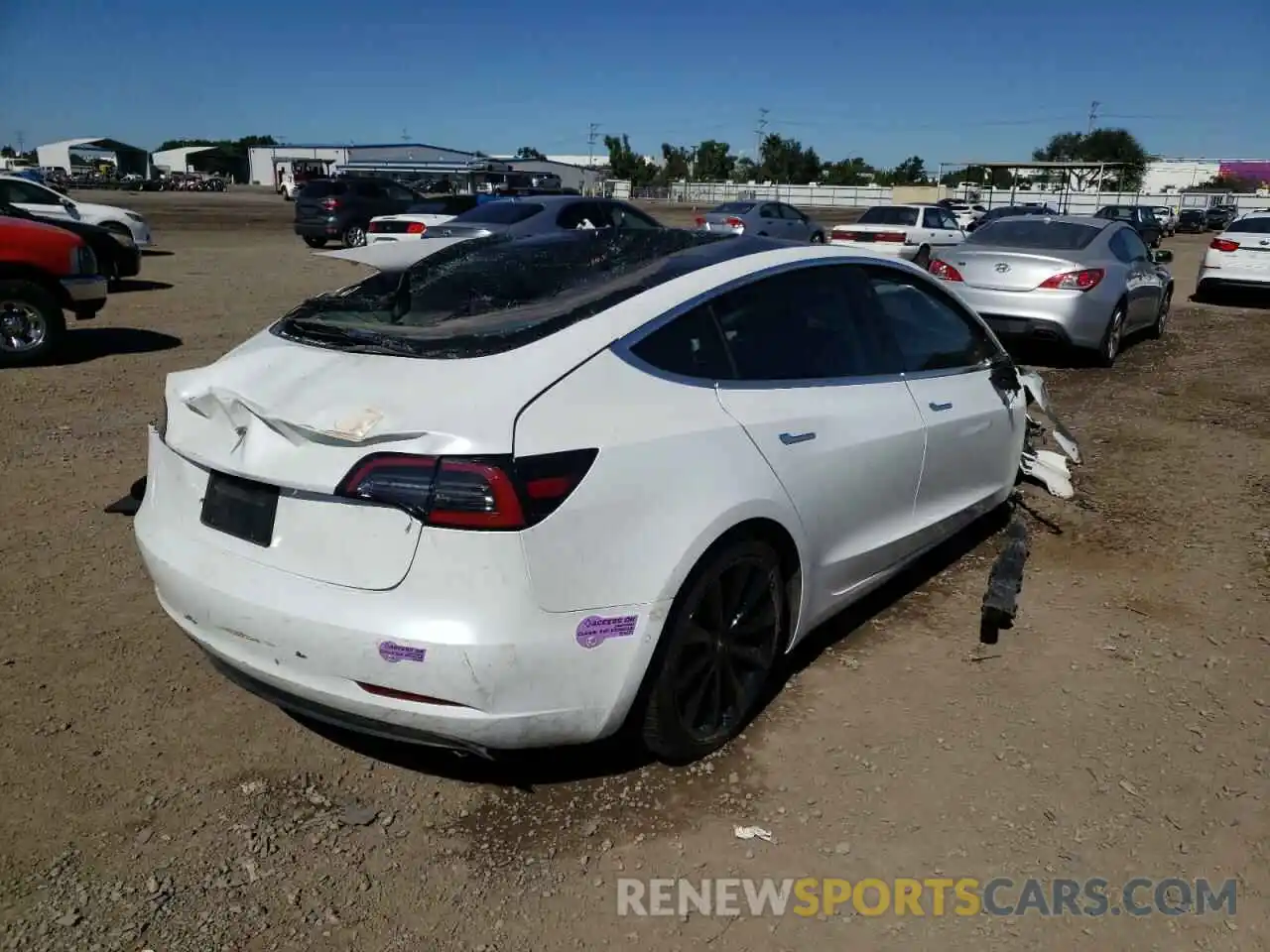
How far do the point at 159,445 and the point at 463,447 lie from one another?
4.13ft

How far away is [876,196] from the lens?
78.8 metres

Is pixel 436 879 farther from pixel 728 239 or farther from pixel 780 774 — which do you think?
pixel 728 239

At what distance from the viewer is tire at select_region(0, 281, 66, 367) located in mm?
Answer: 8859

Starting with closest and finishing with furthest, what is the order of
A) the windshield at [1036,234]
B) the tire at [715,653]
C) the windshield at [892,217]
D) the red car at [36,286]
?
the tire at [715,653], the red car at [36,286], the windshield at [1036,234], the windshield at [892,217]

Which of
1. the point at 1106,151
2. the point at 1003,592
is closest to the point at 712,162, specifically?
the point at 1106,151

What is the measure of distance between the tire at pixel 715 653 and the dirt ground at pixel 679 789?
0.15m

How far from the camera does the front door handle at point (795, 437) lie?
10.4 feet

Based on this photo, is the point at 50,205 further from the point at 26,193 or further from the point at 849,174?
the point at 849,174

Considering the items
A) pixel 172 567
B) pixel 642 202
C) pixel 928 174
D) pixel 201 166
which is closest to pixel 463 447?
pixel 172 567

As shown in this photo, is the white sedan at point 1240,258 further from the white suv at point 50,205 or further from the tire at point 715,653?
the white suv at point 50,205

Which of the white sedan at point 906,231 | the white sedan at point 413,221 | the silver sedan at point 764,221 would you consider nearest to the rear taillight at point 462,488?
the white sedan at point 413,221

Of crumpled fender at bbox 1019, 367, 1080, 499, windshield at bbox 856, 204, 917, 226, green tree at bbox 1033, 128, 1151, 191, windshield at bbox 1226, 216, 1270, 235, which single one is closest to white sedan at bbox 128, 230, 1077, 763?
crumpled fender at bbox 1019, 367, 1080, 499

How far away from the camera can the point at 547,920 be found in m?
2.55

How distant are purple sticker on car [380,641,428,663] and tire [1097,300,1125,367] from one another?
29.6 feet
